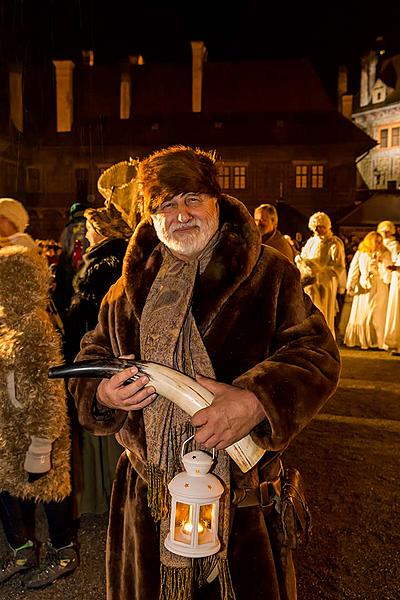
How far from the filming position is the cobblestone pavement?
353 centimetres

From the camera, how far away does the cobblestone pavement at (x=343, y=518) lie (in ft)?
11.6

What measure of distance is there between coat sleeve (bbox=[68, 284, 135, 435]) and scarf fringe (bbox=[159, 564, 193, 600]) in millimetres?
501

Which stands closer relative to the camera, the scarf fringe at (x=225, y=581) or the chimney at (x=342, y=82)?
the scarf fringe at (x=225, y=581)

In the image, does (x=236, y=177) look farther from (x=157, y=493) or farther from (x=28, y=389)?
(x=157, y=493)

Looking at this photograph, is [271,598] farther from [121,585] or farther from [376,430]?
[376,430]

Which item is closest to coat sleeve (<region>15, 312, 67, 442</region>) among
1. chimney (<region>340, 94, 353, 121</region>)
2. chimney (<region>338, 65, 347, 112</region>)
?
chimney (<region>340, 94, 353, 121</region>)

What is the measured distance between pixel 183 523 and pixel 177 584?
0.70 ft

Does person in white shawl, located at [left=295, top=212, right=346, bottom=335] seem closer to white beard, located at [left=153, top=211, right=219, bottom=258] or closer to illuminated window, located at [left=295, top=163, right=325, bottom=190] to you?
white beard, located at [left=153, top=211, right=219, bottom=258]

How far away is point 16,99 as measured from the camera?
120ft

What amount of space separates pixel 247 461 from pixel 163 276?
2.28 ft

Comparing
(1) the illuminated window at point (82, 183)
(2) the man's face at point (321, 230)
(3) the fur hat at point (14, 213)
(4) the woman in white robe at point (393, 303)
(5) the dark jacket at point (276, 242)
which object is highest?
(1) the illuminated window at point (82, 183)

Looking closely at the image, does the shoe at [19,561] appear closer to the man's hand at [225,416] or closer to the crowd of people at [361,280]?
the man's hand at [225,416]

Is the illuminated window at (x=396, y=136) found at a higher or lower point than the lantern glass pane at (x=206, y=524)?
higher

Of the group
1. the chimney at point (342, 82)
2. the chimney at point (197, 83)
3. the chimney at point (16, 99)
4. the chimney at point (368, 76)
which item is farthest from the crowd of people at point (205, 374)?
the chimney at point (368, 76)
